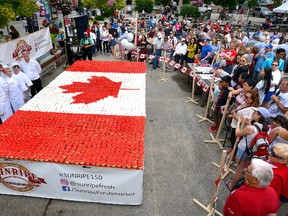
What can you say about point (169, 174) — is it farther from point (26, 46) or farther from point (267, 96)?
point (26, 46)

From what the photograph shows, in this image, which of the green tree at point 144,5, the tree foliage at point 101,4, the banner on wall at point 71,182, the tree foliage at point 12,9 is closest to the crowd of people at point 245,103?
the tree foliage at point 12,9

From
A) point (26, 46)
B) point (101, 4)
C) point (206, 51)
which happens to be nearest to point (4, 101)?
point (26, 46)

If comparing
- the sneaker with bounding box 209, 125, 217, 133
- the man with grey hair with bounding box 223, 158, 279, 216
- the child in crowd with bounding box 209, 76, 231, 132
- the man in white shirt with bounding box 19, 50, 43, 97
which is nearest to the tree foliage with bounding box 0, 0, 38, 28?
the man in white shirt with bounding box 19, 50, 43, 97

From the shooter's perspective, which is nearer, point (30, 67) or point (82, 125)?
point (82, 125)

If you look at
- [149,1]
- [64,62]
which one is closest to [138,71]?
[64,62]

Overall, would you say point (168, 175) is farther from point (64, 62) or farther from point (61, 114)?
point (64, 62)

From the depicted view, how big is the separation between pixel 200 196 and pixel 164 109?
4.07m

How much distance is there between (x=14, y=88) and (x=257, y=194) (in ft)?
21.6

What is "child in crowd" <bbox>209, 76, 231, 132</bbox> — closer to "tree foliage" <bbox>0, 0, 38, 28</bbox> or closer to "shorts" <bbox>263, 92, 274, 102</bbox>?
"shorts" <bbox>263, 92, 274, 102</bbox>

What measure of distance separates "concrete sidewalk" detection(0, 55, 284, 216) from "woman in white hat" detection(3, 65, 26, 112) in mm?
3197

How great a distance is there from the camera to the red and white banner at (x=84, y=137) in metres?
3.95

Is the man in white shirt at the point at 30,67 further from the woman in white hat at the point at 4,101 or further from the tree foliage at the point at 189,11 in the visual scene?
the tree foliage at the point at 189,11

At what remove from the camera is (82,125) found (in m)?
4.92

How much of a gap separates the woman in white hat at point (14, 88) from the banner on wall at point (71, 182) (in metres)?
3.07
